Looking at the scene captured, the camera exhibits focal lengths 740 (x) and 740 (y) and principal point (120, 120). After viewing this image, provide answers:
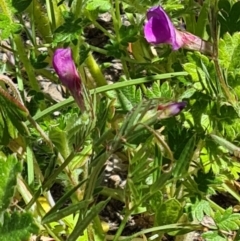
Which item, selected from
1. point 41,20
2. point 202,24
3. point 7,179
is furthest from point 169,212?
point 41,20

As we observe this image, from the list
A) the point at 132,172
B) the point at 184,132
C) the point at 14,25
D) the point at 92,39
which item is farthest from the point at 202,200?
the point at 92,39

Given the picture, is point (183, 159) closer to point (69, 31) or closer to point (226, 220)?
point (226, 220)

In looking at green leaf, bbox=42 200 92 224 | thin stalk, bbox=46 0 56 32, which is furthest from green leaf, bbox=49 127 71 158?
thin stalk, bbox=46 0 56 32

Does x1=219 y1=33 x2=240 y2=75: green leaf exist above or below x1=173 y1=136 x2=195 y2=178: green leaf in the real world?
above

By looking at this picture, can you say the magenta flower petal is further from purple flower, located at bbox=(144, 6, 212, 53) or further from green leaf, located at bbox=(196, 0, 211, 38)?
green leaf, located at bbox=(196, 0, 211, 38)

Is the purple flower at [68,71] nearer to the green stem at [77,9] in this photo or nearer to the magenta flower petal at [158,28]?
the magenta flower petal at [158,28]

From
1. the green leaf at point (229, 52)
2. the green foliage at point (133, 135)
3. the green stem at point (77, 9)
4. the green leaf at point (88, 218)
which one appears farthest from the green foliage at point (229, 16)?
the green leaf at point (88, 218)

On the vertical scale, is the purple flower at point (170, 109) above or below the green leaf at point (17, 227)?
above
